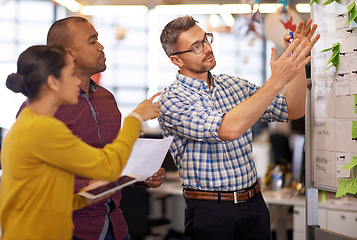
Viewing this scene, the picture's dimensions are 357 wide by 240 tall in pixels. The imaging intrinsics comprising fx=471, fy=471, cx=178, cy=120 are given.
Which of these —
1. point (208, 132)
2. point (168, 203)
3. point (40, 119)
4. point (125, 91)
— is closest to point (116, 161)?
point (40, 119)

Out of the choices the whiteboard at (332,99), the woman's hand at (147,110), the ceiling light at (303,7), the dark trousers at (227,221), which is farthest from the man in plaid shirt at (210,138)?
the ceiling light at (303,7)

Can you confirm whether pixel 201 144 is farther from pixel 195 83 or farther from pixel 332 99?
pixel 332 99

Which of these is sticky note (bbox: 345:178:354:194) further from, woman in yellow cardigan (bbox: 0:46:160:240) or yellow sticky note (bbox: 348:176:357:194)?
woman in yellow cardigan (bbox: 0:46:160:240)

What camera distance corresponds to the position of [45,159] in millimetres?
1431

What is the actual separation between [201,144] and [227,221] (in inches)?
14.1

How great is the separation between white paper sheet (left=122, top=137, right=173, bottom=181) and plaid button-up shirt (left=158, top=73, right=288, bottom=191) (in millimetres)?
232

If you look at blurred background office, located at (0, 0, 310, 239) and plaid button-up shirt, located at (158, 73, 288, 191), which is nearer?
plaid button-up shirt, located at (158, 73, 288, 191)

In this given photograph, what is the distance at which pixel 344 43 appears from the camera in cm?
221

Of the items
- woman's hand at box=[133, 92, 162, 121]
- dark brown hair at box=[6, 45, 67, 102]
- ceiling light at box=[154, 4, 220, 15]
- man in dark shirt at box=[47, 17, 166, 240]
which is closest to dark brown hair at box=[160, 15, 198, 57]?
man in dark shirt at box=[47, 17, 166, 240]

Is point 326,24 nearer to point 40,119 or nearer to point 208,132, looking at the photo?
point 208,132

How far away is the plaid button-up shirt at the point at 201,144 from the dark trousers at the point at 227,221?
0.08 metres

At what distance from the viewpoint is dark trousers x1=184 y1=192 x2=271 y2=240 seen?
6.81 ft

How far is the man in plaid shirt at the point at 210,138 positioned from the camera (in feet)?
6.44

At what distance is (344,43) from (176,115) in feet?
2.85
